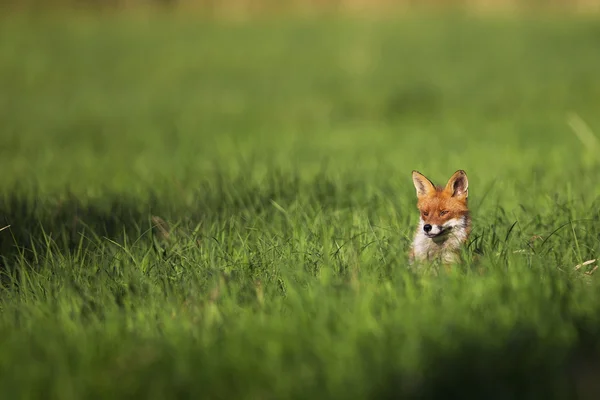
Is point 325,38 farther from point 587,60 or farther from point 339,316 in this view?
point 339,316

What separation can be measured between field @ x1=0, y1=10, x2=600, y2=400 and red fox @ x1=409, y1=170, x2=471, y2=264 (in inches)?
4.7

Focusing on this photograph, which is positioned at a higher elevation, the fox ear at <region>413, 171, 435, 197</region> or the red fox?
the fox ear at <region>413, 171, 435, 197</region>

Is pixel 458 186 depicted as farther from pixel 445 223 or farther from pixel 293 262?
pixel 293 262

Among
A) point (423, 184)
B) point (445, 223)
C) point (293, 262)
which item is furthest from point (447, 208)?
point (293, 262)

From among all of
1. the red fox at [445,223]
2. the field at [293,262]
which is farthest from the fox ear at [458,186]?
the field at [293,262]

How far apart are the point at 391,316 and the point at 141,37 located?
62.4ft

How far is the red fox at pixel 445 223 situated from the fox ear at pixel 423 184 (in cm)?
5

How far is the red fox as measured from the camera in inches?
147

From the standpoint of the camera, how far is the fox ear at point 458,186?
3783mm

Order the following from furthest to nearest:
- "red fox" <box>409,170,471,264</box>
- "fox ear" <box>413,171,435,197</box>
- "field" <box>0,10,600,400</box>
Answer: "fox ear" <box>413,171,435,197</box> < "red fox" <box>409,170,471,264</box> < "field" <box>0,10,600,400</box>

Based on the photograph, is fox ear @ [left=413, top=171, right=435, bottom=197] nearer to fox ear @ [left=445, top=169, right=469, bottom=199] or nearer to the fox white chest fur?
fox ear @ [left=445, top=169, right=469, bottom=199]

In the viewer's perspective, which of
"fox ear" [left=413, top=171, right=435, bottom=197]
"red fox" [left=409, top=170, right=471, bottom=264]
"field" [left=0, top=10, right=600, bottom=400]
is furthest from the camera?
"fox ear" [left=413, top=171, right=435, bottom=197]

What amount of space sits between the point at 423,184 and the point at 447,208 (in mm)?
235

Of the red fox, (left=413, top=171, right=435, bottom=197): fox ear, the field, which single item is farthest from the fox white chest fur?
(left=413, top=171, right=435, bottom=197): fox ear
